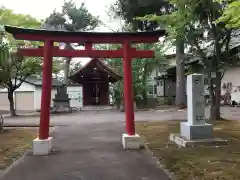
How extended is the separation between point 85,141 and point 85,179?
539cm

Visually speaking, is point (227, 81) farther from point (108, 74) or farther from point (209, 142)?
point (209, 142)

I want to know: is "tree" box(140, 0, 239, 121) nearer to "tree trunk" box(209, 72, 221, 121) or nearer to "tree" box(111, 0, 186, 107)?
"tree trunk" box(209, 72, 221, 121)

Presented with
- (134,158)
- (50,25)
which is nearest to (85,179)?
(134,158)

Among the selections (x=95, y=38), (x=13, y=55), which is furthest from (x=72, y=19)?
(x=95, y=38)

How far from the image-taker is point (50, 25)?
37.7 meters

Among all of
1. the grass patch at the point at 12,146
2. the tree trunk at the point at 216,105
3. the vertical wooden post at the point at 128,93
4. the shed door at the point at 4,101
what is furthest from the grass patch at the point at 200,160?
the shed door at the point at 4,101

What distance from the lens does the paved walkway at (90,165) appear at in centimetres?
680

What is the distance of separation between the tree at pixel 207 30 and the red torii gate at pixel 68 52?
5.32m

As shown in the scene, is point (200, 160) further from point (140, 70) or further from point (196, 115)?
point (140, 70)

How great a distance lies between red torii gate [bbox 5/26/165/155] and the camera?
9.73 metres

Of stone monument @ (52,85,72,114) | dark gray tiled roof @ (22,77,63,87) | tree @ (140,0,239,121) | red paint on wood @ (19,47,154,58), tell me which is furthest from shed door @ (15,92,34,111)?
red paint on wood @ (19,47,154,58)

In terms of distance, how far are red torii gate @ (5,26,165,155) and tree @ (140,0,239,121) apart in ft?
17.4

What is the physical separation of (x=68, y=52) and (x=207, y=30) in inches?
369

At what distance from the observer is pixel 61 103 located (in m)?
30.5
